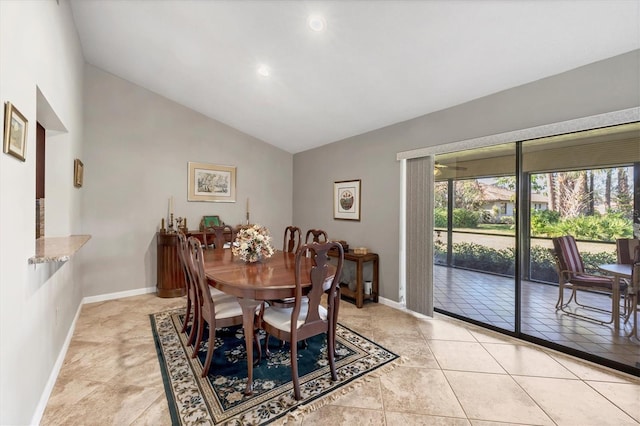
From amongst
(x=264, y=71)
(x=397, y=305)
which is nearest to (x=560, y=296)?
(x=397, y=305)

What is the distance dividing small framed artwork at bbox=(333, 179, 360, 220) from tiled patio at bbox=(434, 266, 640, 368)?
58.3 inches

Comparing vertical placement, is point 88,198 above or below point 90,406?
above

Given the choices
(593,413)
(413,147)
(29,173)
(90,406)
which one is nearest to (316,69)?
(413,147)

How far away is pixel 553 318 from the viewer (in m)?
2.91

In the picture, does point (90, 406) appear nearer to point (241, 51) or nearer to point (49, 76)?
point (49, 76)

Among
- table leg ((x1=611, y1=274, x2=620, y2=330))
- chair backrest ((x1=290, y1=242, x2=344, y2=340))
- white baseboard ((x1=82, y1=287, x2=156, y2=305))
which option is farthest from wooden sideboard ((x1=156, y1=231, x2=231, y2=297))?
table leg ((x1=611, y1=274, x2=620, y2=330))

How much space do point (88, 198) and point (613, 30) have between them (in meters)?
5.75

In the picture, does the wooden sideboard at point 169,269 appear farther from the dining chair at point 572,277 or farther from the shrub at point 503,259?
the dining chair at point 572,277

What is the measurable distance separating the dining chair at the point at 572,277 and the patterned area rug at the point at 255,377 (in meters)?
1.83

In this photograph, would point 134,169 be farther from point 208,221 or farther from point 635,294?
point 635,294

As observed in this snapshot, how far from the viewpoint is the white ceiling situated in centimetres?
211

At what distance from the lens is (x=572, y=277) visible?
2766 mm

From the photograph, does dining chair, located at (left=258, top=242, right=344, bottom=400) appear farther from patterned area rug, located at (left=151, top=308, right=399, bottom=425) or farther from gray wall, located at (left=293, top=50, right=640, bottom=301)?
gray wall, located at (left=293, top=50, right=640, bottom=301)

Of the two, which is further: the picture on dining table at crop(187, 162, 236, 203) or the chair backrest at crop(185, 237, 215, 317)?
the picture on dining table at crop(187, 162, 236, 203)
